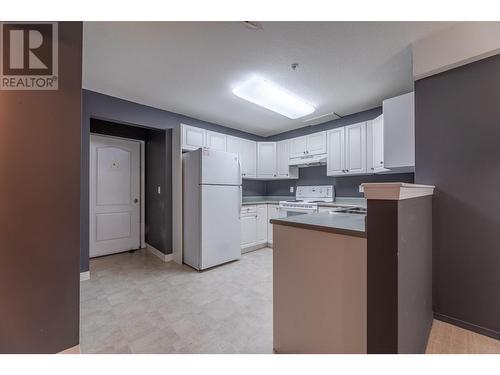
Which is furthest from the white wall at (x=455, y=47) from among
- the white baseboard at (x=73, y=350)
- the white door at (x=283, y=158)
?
the white baseboard at (x=73, y=350)

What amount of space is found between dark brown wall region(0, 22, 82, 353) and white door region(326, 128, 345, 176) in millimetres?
Result: 3312

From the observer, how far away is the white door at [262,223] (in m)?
4.03

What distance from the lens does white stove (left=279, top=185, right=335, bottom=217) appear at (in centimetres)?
355

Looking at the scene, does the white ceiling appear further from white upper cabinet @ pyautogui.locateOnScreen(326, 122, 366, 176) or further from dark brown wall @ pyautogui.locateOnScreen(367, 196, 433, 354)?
dark brown wall @ pyautogui.locateOnScreen(367, 196, 433, 354)

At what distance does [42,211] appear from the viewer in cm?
129

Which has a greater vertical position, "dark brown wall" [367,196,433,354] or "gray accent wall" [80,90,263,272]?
"gray accent wall" [80,90,263,272]

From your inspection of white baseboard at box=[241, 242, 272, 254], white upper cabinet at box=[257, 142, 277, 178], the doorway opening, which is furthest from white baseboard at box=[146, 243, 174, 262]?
white upper cabinet at box=[257, 142, 277, 178]

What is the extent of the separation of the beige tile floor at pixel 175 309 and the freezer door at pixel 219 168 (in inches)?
49.7

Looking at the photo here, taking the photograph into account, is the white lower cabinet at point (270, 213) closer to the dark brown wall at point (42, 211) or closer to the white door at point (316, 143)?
the white door at point (316, 143)

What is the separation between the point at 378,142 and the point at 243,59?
6.75ft

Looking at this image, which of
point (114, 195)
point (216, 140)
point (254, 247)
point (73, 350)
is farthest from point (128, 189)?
point (73, 350)

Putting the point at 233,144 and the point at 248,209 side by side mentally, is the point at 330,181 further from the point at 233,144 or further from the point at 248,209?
the point at 233,144
